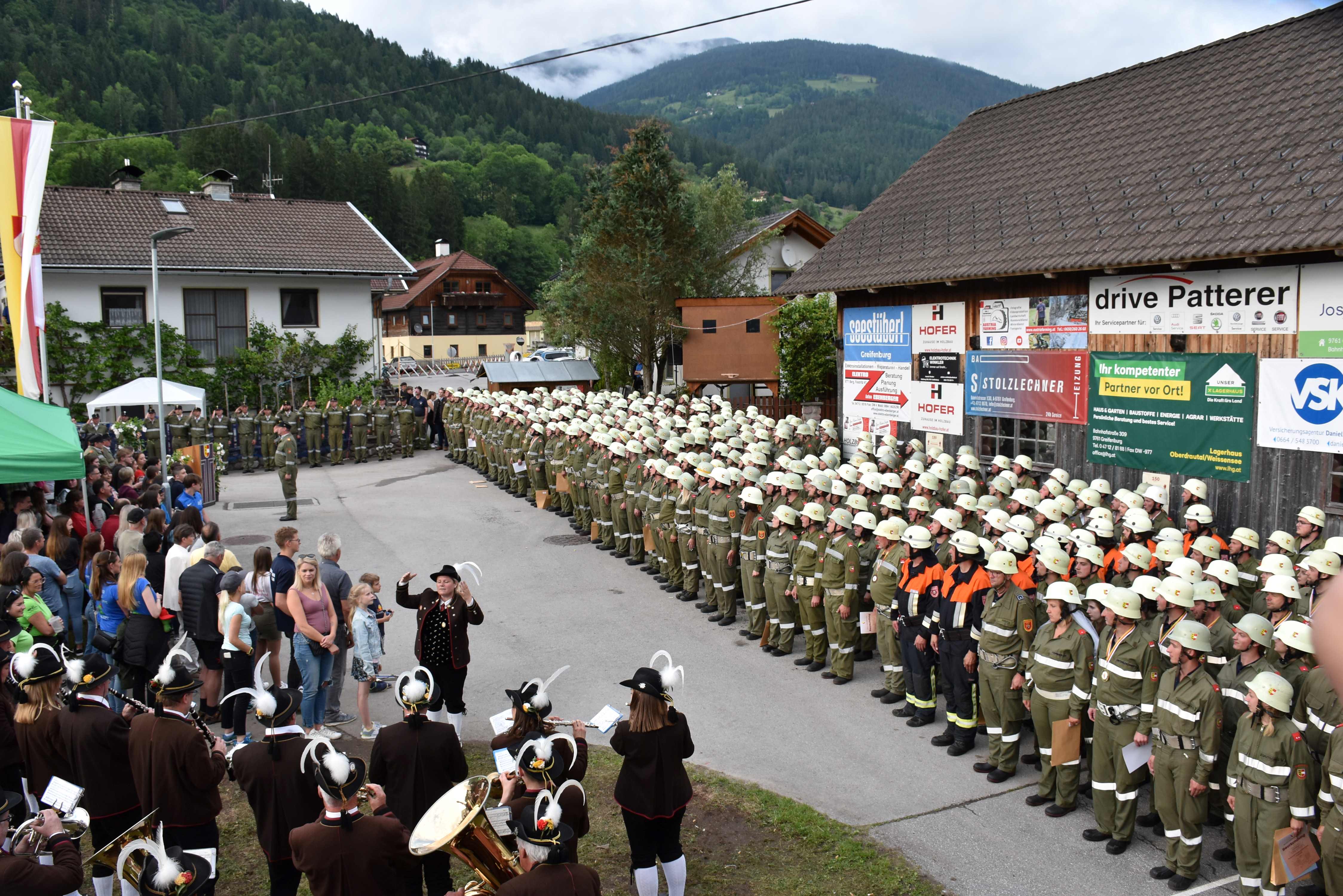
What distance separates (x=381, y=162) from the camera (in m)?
91.9

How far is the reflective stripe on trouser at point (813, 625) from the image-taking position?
36.8ft

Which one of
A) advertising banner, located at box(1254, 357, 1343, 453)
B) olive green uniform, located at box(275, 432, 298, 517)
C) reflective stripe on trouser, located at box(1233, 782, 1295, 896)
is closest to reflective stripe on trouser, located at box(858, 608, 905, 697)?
reflective stripe on trouser, located at box(1233, 782, 1295, 896)

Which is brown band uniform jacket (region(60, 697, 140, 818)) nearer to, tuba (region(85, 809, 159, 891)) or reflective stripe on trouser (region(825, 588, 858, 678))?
tuba (region(85, 809, 159, 891))

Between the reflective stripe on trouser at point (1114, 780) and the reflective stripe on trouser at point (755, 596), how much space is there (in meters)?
5.19

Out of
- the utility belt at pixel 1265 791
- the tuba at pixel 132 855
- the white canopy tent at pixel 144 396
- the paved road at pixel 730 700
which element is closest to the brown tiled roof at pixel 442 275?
the white canopy tent at pixel 144 396

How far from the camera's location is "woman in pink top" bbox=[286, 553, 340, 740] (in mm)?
8906

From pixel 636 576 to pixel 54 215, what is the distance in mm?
27764

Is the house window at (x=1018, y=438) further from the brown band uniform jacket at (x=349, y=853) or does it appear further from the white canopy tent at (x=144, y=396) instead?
the white canopy tent at (x=144, y=396)

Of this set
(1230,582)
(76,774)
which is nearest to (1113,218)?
(1230,582)

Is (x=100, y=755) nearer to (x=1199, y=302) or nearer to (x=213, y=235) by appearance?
(x=1199, y=302)

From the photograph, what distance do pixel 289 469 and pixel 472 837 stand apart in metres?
16.7

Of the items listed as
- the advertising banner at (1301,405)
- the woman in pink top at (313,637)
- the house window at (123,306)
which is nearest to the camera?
the woman in pink top at (313,637)

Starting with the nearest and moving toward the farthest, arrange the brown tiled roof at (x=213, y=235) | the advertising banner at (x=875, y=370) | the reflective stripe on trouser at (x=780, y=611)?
the reflective stripe on trouser at (x=780, y=611) < the advertising banner at (x=875, y=370) < the brown tiled roof at (x=213, y=235)

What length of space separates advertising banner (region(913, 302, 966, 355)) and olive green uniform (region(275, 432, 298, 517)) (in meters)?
12.2
